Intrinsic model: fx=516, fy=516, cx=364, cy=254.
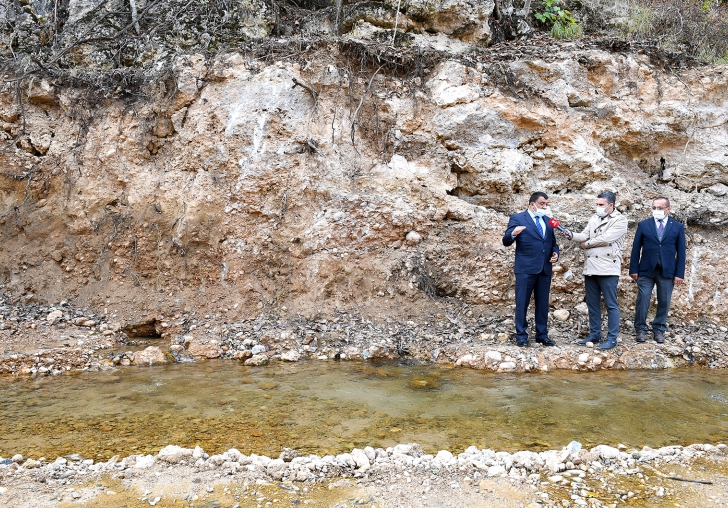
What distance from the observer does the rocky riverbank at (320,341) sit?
5.23 meters

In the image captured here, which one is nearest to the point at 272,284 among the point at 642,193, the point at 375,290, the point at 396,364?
the point at 375,290

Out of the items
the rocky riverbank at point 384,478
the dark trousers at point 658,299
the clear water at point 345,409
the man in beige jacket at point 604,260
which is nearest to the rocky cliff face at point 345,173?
the dark trousers at point 658,299

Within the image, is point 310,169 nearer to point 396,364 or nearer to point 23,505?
point 396,364

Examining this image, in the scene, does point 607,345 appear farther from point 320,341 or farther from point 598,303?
point 320,341

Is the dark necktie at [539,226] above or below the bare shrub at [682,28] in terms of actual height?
below

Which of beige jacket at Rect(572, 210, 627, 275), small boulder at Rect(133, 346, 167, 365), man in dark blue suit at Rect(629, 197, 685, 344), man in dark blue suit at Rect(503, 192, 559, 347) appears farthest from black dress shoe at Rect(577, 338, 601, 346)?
small boulder at Rect(133, 346, 167, 365)

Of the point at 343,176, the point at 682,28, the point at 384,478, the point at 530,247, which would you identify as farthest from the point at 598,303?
the point at 682,28

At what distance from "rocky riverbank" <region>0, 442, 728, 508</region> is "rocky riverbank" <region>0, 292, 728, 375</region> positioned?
2.11 metres

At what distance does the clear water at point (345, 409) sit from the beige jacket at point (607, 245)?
1117 mm

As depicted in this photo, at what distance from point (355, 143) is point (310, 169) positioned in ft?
2.57

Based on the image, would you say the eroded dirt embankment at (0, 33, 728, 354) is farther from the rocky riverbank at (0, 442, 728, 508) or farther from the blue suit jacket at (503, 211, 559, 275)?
the rocky riverbank at (0, 442, 728, 508)

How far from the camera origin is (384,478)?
9.47ft

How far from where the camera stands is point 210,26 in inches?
312

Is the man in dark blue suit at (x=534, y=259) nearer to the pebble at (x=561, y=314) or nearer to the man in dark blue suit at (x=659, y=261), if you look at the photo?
the pebble at (x=561, y=314)
